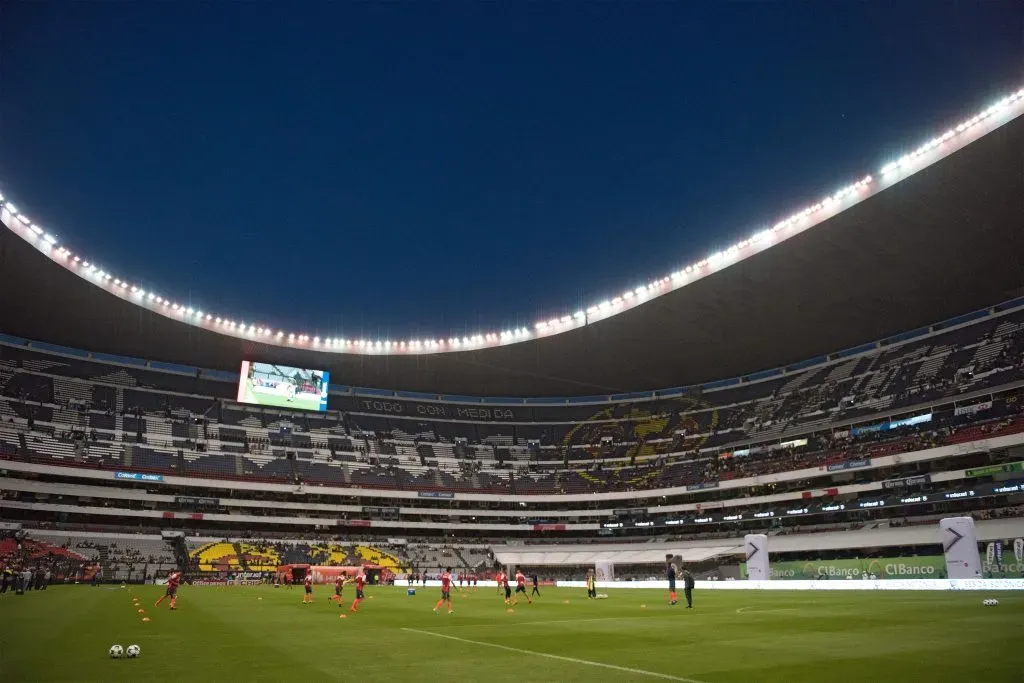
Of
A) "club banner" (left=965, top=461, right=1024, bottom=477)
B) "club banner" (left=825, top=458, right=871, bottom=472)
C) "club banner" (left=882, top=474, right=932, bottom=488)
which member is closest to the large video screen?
"club banner" (left=825, top=458, right=871, bottom=472)

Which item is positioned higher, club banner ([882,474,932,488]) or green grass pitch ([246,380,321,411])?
green grass pitch ([246,380,321,411])

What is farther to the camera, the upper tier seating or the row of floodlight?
the upper tier seating

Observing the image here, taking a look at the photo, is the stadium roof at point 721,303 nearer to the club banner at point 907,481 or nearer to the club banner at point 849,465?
the club banner at point 849,465

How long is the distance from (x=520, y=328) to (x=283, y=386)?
1071 inches

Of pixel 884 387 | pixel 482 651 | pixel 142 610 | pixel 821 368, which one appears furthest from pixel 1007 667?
pixel 821 368

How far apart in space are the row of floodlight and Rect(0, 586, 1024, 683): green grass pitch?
2371 cm

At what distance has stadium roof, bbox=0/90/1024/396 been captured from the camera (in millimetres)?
39812

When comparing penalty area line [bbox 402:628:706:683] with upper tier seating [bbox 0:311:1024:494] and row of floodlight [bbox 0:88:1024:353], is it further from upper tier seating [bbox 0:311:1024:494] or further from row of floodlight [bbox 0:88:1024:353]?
upper tier seating [bbox 0:311:1024:494]

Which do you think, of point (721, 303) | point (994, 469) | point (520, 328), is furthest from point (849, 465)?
point (520, 328)

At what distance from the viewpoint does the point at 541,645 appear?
14914mm

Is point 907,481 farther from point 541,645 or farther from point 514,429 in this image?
point 541,645

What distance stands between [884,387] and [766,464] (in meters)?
12.7

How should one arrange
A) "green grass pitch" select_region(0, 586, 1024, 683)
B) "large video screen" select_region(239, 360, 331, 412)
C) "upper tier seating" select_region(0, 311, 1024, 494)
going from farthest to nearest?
1. "large video screen" select_region(239, 360, 331, 412)
2. "upper tier seating" select_region(0, 311, 1024, 494)
3. "green grass pitch" select_region(0, 586, 1024, 683)

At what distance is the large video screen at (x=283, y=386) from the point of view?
236 feet
